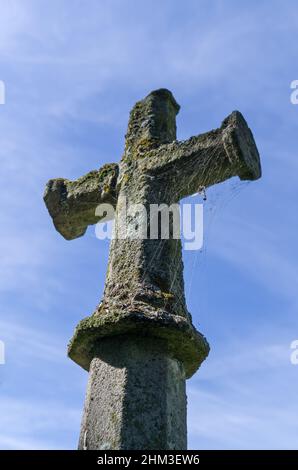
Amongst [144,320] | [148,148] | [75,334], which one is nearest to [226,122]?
[148,148]

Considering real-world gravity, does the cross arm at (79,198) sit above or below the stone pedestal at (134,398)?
above

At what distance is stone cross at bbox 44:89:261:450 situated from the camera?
361 cm

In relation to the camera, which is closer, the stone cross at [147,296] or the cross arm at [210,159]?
the stone cross at [147,296]

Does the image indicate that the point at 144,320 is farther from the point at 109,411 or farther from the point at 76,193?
the point at 76,193

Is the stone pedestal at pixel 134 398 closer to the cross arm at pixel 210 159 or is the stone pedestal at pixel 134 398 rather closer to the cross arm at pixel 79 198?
the cross arm at pixel 210 159

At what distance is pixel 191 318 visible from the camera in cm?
421

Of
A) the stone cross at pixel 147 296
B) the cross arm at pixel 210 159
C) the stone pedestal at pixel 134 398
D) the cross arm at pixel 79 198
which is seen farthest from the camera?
the cross arm at pixel 79 198

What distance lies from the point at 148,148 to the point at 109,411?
222 centimetres

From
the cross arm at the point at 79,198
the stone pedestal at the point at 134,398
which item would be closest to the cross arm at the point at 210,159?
the cross arm at the point at 79,198

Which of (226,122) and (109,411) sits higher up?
(226,122)

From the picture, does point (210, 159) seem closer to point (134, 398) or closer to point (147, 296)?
point (147, 296)

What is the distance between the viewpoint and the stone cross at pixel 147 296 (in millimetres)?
3611

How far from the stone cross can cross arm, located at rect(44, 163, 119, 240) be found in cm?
1

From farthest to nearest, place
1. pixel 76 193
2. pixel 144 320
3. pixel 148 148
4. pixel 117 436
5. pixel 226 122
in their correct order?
pixel 76 193 → pixel 148 148 → pixel 226 122 → pixel 144 320 → pixel 117 436
